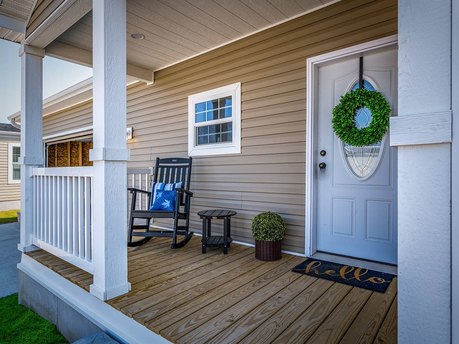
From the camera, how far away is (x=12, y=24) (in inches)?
122

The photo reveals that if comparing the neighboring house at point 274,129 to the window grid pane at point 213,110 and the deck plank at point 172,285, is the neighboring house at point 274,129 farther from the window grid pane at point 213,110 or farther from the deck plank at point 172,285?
the deck plank at point 172,285

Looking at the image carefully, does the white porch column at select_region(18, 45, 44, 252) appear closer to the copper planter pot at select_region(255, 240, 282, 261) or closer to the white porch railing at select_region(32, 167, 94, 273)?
the white porch railing at select_region(32, 167, 94, 273)

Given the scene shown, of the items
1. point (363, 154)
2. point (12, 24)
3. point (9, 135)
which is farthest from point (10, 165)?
point (363, 154)

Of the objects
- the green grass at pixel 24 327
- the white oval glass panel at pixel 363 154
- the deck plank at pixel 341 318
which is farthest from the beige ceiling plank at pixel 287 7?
the green grass at pixel 24 327

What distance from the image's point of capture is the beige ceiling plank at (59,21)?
7.95 feet

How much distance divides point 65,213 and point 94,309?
3.06ft

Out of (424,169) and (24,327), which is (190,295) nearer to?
(424,169)

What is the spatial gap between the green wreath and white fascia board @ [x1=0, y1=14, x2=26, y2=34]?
3.51 metres

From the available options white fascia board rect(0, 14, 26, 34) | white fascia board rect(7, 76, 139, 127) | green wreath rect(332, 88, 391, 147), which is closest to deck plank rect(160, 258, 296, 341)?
green wreath rect(332, 88, 391, 147)

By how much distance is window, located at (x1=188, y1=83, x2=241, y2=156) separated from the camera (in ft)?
11.3

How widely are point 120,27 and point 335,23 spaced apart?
6.33 ft

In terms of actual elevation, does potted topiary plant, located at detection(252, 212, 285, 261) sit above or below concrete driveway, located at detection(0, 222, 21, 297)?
above

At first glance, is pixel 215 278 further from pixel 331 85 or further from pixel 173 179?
pixel 331 85

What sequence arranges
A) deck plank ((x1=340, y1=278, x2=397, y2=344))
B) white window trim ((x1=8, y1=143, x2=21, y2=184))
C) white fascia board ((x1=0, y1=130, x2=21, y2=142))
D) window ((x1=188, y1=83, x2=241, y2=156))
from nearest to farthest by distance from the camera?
deck plank ((x1=340, y1=278, x2=397, y2=344)) < window ((x1=188, y1=83, x2=241, y2=156)) < white fascia board ((x1=0, y1=130, x2=21, y2=142)) < white window trim ((x1=8, y1=143, x2=21, y2=184))
